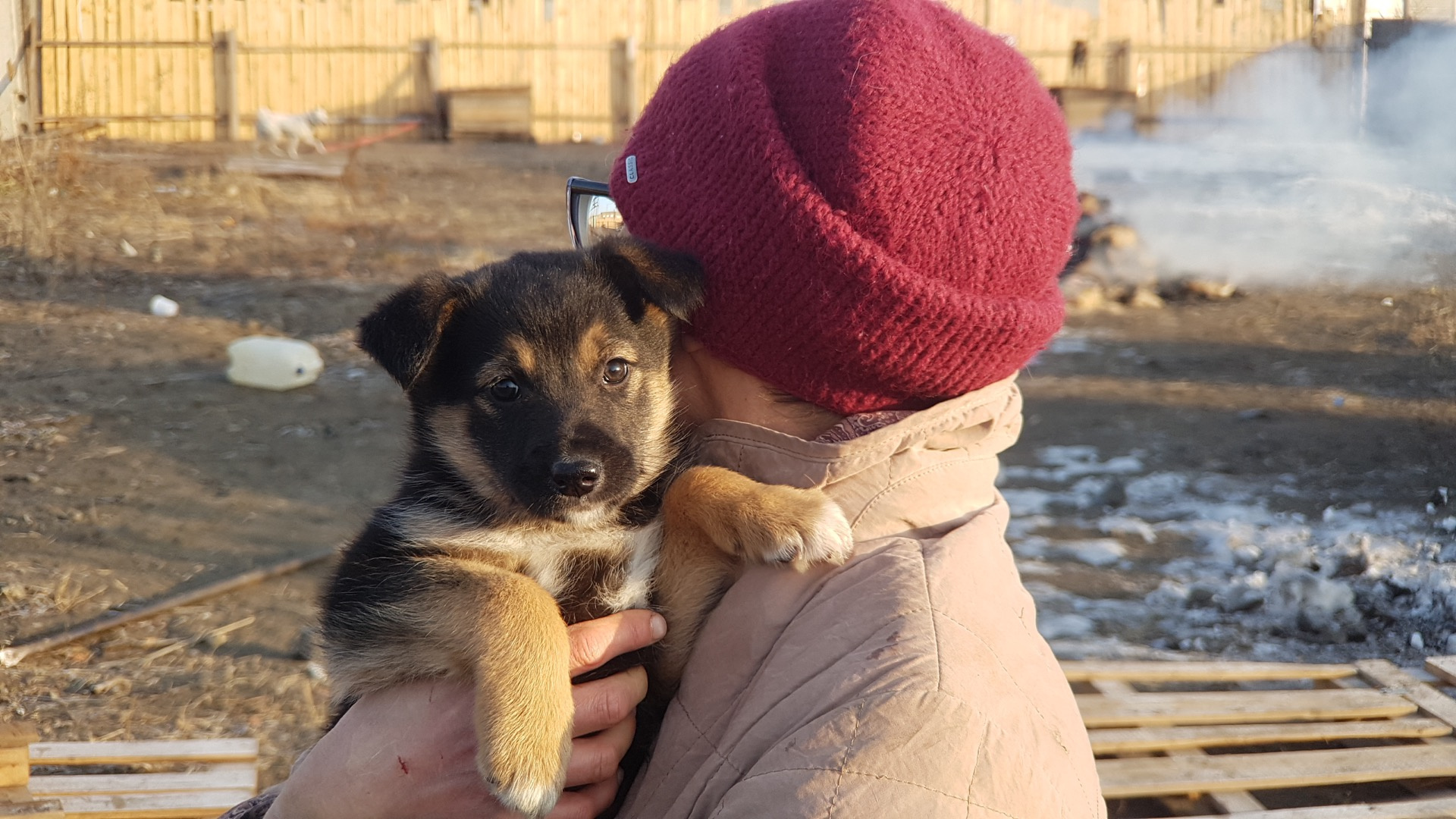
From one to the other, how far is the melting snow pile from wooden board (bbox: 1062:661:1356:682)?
A: 78cm

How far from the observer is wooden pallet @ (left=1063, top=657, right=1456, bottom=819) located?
12.6 feet

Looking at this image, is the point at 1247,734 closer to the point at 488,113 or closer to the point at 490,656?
the point at 490,656

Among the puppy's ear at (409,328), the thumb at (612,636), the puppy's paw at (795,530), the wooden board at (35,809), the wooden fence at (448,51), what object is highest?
the wooden fence at (448,51)

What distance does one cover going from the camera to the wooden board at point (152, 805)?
3627 millimetres

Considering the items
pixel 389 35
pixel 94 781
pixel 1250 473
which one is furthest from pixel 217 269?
pixel 389 35

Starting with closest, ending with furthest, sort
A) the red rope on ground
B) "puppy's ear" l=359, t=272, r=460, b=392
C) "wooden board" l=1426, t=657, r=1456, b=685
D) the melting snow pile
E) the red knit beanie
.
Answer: the red knit beanie → "puppy's ear" l=359, t=272, r=460, b=392 → "wooden board" l=1426, t=657, r=1456, b=685 → the melting snow pile → the red rope on ground

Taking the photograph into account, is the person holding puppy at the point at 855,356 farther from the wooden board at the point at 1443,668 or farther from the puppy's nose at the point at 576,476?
the wooden board at the point at 1443,668

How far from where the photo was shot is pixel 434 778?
220cm

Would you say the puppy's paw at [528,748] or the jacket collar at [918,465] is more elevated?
the jacket collar at [918,465]

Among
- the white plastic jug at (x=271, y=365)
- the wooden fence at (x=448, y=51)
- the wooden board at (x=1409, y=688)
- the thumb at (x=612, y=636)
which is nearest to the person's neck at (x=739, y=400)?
the thumb at (x=612, y=636)

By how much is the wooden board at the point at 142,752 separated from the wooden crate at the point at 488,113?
18.5 meters

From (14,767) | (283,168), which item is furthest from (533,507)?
(283,168)

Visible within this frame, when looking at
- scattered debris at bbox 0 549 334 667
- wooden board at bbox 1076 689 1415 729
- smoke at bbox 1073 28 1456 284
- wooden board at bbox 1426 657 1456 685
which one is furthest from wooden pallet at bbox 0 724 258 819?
smoke at bbox 1073 28 1456 284

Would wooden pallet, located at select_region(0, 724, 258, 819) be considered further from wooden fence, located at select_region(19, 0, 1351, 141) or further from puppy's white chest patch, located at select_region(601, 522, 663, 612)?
wooden fence, located at select_region(19, 0, 1351, 141)
